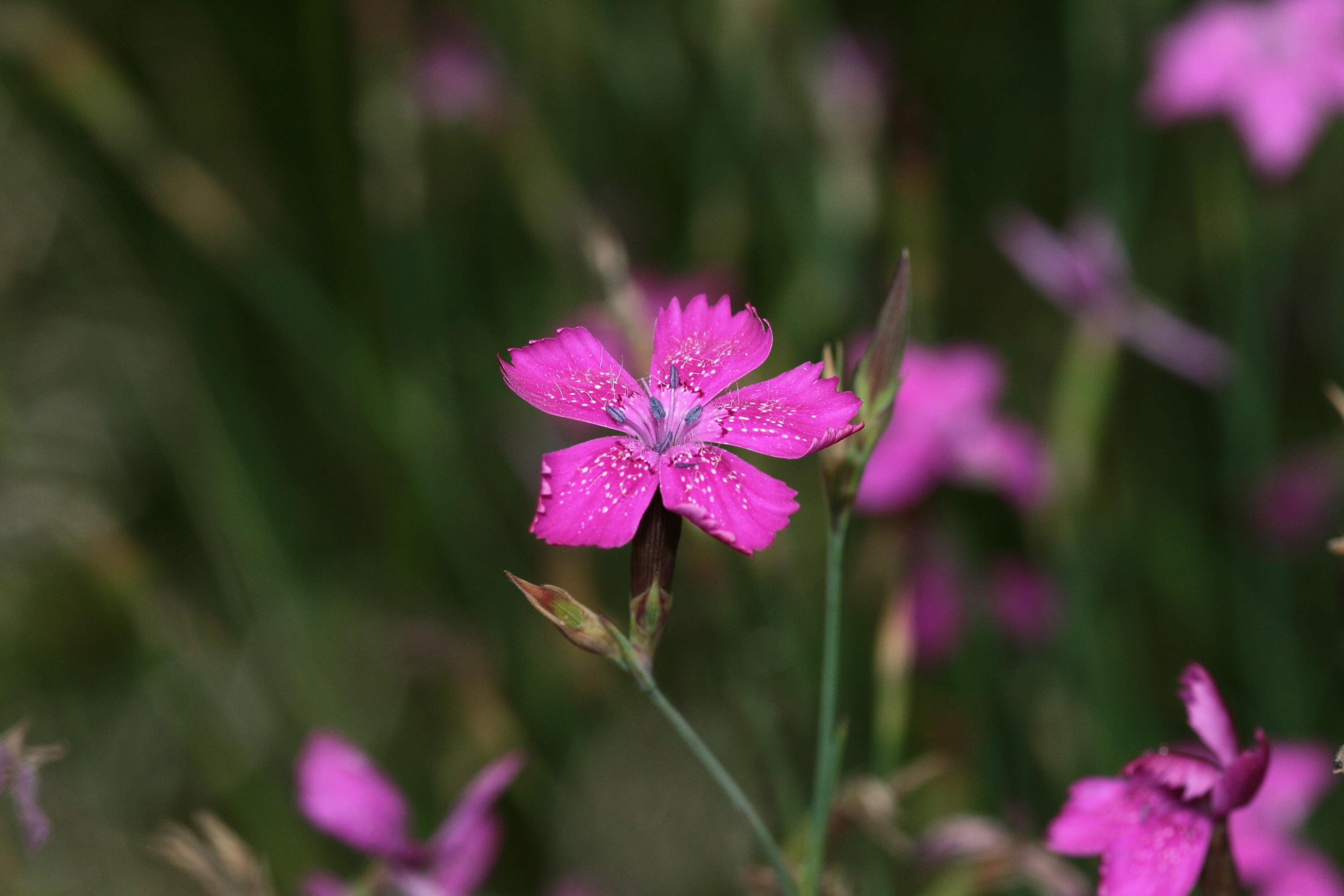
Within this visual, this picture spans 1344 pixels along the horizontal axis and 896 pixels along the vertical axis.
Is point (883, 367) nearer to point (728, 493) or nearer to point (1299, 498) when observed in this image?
point (728, 493)

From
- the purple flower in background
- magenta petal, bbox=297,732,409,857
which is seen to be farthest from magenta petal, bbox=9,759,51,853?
magenta petal, bbox=297,732,409,857

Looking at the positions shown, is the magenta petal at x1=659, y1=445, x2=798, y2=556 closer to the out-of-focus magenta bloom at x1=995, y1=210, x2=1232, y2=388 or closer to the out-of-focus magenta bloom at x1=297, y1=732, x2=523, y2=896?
the out-of-focus magenta bloom at x1=297, y1=732, x2=523, y2=896

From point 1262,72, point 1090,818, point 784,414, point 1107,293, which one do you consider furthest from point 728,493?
point 1262,72

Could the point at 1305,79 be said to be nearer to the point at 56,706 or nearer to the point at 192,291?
the point at 192,291

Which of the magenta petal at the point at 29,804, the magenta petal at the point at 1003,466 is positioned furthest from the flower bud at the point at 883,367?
the magenta petal at the point at 1003,466

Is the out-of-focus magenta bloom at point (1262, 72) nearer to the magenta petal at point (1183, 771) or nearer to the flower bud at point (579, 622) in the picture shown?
the magenta petal at point (1183, 771)

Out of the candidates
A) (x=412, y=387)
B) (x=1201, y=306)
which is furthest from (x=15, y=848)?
(x=1201, y=306)
